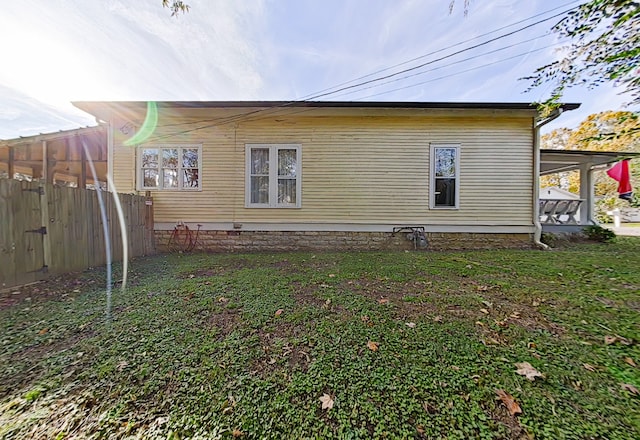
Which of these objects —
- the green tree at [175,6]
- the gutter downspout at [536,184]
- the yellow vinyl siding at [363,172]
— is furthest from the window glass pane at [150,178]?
the gutter downspout at [536,184]

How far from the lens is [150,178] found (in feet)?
23.0

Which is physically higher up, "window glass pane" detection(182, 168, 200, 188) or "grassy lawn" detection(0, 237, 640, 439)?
"window glass pane" detection(182, 168, 200, 188)

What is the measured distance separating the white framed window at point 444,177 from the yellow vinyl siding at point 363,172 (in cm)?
16

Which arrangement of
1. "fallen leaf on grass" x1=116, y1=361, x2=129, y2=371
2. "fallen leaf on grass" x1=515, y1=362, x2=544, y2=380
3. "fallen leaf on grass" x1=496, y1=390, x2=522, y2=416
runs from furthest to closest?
"fallen leaf on grass" x1=116, y1=361, x2=129, y2=371 < "fallen leaf on grass" x1=515, y1=362, x2=544, y2=380 < "fallen leaf on grass" x1=496, y1=390, x2=522, y2=416

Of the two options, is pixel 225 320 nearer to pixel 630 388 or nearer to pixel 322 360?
pixel 322 360

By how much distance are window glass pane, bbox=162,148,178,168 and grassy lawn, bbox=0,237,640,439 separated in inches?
164

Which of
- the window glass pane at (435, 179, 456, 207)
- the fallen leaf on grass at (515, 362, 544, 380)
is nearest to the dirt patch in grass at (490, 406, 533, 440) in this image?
the fallen leaf on grass at (515, 362, 544, 380)

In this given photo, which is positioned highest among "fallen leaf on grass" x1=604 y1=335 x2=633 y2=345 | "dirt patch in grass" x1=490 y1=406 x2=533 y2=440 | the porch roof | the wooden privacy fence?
the porch roof

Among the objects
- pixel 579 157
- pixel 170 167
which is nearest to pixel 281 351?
pixel 170 167

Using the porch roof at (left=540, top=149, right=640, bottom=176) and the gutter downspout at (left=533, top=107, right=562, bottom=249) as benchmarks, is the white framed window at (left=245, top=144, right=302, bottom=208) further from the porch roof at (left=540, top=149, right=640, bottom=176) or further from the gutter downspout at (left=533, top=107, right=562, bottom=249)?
the porch roof at (left=540, top=149, right=640, bottom=176)

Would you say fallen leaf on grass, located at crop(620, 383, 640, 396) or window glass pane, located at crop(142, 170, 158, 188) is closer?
fallen leaf on grass, located at crop(620, 383, 640, 396)

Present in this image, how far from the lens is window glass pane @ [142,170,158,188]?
6.98 meters

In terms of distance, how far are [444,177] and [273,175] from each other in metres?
4.89

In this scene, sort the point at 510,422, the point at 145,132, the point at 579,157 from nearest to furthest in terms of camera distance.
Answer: the point at 510,422, the point at 145,132, the point at 579,157
